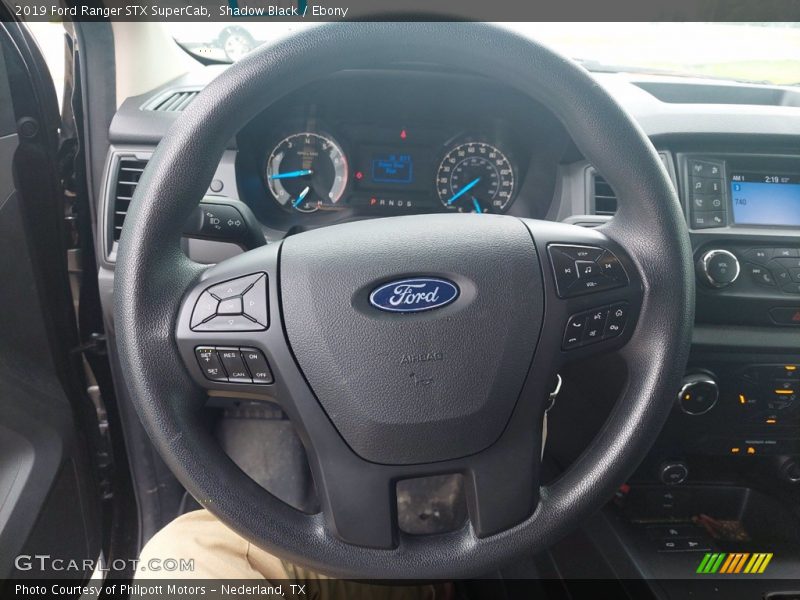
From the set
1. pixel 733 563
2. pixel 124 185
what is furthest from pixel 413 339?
pixel 733 563

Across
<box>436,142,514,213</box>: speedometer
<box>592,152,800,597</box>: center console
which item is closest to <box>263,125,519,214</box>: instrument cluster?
<box>436,142,514,213</box>: speedometer

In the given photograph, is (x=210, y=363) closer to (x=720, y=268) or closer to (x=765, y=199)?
(x=720, y=268)

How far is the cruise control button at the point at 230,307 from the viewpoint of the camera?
→ 0.78m

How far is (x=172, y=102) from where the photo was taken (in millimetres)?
1326

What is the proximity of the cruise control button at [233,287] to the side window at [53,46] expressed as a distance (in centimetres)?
81

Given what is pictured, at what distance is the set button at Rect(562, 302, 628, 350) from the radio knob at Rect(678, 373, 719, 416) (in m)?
0.48

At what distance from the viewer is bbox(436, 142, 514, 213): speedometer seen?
1.47 meters

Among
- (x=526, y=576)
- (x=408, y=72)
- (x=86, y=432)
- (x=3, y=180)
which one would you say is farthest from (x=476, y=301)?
(x=86, y=432)

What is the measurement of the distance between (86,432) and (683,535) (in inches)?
51.7

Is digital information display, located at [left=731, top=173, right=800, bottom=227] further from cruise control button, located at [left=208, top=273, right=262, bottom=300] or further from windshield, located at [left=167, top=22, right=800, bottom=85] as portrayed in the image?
cruise control button, located at [left=208, top=273, right=262, bottom=300]

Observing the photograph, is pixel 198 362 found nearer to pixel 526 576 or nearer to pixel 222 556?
pixel 222 556

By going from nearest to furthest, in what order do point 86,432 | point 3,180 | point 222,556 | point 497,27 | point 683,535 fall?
point 497,27
point 222,556
point 3,180
point 683,535
point 86,432

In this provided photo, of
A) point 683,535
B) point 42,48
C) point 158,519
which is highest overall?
point 42,48

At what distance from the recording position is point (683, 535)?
1322mm
